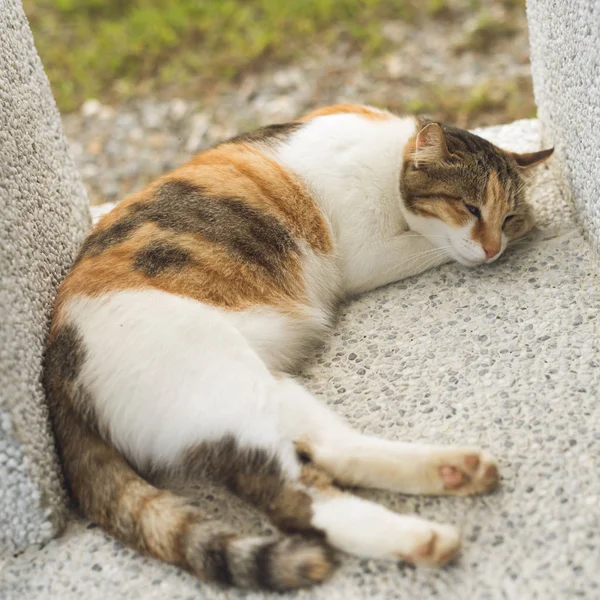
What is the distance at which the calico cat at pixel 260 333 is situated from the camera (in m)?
1.21

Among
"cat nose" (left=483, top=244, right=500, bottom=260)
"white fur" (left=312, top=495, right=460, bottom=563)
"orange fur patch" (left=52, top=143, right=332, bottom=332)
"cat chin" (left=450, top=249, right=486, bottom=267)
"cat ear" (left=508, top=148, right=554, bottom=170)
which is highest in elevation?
"orange fur patch" (left=52, top=143, right=332, bottom=332)

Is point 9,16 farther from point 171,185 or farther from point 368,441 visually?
point 368,441

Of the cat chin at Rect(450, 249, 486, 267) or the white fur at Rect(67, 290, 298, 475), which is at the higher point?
the white fur at Rect(67, 290, 298, 475)

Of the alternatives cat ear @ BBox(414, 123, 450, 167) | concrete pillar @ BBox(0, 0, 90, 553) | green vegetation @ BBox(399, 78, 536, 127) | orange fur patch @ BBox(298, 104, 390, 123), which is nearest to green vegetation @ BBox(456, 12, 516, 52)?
green vegetation @ BBox(399, 78, 536, 127)

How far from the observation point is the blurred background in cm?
324

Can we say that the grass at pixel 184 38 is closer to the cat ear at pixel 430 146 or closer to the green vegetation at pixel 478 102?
the green vegetation at pixel 478 102

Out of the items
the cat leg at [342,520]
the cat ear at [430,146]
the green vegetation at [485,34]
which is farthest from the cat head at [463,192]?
the green vegetation at [485,34]

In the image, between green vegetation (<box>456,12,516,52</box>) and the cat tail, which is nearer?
the cat tail

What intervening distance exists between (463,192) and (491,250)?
0.49 feet

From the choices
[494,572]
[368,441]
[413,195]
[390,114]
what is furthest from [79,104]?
[494,572]

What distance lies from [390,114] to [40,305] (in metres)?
1.04

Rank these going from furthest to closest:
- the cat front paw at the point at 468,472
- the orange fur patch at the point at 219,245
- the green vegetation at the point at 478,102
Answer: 1. the green vegetation at the point at 478,102
2. the orange fur patch at the point at 219,245
3. the cat front paw at the point at 468,472

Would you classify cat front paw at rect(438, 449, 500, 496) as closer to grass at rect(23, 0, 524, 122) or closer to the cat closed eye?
the cat closed eye

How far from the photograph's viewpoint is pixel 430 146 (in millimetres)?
1747
